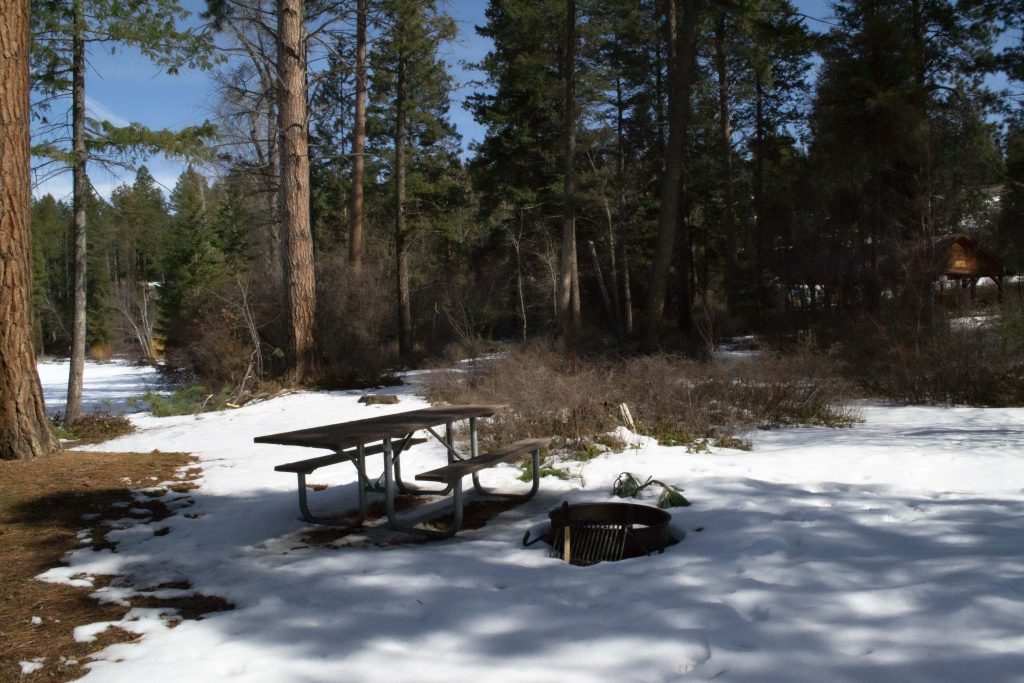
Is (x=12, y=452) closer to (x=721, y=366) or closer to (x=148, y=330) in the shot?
(x=721, y=366)

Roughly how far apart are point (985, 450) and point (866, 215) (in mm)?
15698

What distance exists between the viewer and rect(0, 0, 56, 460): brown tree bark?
7.68 meters

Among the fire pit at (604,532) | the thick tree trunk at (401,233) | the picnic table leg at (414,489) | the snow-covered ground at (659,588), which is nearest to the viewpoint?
the snow-covered ground at (659,588)

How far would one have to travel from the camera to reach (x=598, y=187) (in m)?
28.6

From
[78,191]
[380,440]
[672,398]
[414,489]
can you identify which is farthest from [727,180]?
[380,440]

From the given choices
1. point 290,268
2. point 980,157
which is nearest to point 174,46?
point 290,268

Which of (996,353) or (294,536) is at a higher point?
(996,353)

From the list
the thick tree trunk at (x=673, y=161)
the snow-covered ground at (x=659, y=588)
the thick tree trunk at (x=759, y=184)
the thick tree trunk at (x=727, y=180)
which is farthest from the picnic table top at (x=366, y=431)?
the thick tree trunk at (x=759, y=184)

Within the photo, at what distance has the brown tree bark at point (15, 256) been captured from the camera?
7684 mm

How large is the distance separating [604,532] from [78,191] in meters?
12.2

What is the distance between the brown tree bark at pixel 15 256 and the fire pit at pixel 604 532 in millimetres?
5792

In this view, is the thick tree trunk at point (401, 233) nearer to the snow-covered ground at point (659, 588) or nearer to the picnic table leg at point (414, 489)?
the picnic table leg at point (414, 489)

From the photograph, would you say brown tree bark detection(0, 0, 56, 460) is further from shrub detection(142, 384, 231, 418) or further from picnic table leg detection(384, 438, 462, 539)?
shrub detection(142, 384, 231, 418)

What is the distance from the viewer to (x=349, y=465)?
7.92 m
